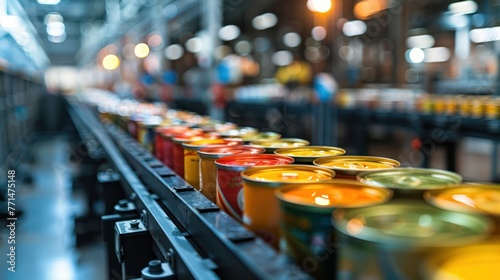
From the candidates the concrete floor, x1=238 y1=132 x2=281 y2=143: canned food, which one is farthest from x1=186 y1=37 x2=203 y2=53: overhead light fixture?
x1=238 y1=132 x2=281 y2=143: canned food

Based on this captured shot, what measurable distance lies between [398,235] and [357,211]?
108 millimetres

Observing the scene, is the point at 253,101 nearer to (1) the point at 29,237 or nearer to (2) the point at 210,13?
Result: (2) the point at 210,13

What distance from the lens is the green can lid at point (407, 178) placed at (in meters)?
1.05

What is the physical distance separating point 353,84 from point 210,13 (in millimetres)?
6839

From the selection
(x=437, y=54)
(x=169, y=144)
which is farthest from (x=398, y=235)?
(x=437, y=54)

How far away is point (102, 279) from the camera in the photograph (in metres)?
3.52

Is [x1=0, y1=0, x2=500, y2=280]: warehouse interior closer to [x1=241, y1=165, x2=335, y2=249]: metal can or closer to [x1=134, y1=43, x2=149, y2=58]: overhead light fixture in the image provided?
[x1=241, y1=165, x2=335, y2=249]: metal can

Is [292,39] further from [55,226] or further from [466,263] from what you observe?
[466,263]

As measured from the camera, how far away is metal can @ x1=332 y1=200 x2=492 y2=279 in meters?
0.68

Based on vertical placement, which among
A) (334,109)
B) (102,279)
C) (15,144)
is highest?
(334,109)

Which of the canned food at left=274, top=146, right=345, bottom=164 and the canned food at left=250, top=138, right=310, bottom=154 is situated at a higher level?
the canned food at left=250, top=138, right=310, bottom=154

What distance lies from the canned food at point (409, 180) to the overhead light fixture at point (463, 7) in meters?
7.58

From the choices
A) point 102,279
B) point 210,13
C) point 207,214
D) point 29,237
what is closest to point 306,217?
point 207,214

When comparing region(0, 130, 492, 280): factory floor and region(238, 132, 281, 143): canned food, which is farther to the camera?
region(0, 130, 492, 280): factory floor
